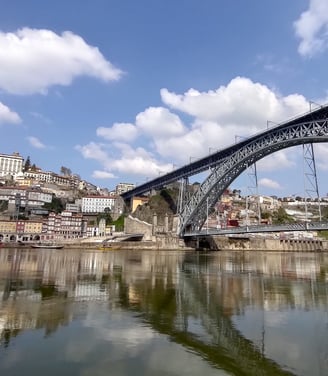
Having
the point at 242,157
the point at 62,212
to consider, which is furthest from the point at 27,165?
the point at 242,157

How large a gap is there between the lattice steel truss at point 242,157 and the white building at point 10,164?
101m

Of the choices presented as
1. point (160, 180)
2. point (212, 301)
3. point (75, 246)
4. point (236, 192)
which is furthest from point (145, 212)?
point (236, 192)

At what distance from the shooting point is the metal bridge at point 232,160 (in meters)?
39.9

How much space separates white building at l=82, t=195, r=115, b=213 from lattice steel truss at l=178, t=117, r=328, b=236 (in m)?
54.3

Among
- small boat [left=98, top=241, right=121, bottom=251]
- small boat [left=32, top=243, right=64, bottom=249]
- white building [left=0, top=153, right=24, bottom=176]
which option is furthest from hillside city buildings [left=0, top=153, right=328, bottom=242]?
small boat [left=98, top=241, right=121, bottom=251]

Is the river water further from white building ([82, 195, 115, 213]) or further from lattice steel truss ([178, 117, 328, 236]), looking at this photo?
white building ([82, 195, 115, 213])

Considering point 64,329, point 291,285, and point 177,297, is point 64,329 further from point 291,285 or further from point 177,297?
point 291,285

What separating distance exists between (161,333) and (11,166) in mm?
153735

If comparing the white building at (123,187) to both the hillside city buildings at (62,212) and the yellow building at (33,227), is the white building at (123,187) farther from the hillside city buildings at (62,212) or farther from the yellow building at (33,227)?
the yellow building at (33,227)

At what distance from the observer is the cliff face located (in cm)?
8374

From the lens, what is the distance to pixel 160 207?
88.4 m

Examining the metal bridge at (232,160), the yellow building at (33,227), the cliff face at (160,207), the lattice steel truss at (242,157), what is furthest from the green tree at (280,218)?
the yellow building at (33,227)

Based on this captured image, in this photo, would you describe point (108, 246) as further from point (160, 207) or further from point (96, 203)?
point (96, 203)

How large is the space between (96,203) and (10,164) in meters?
51.2
